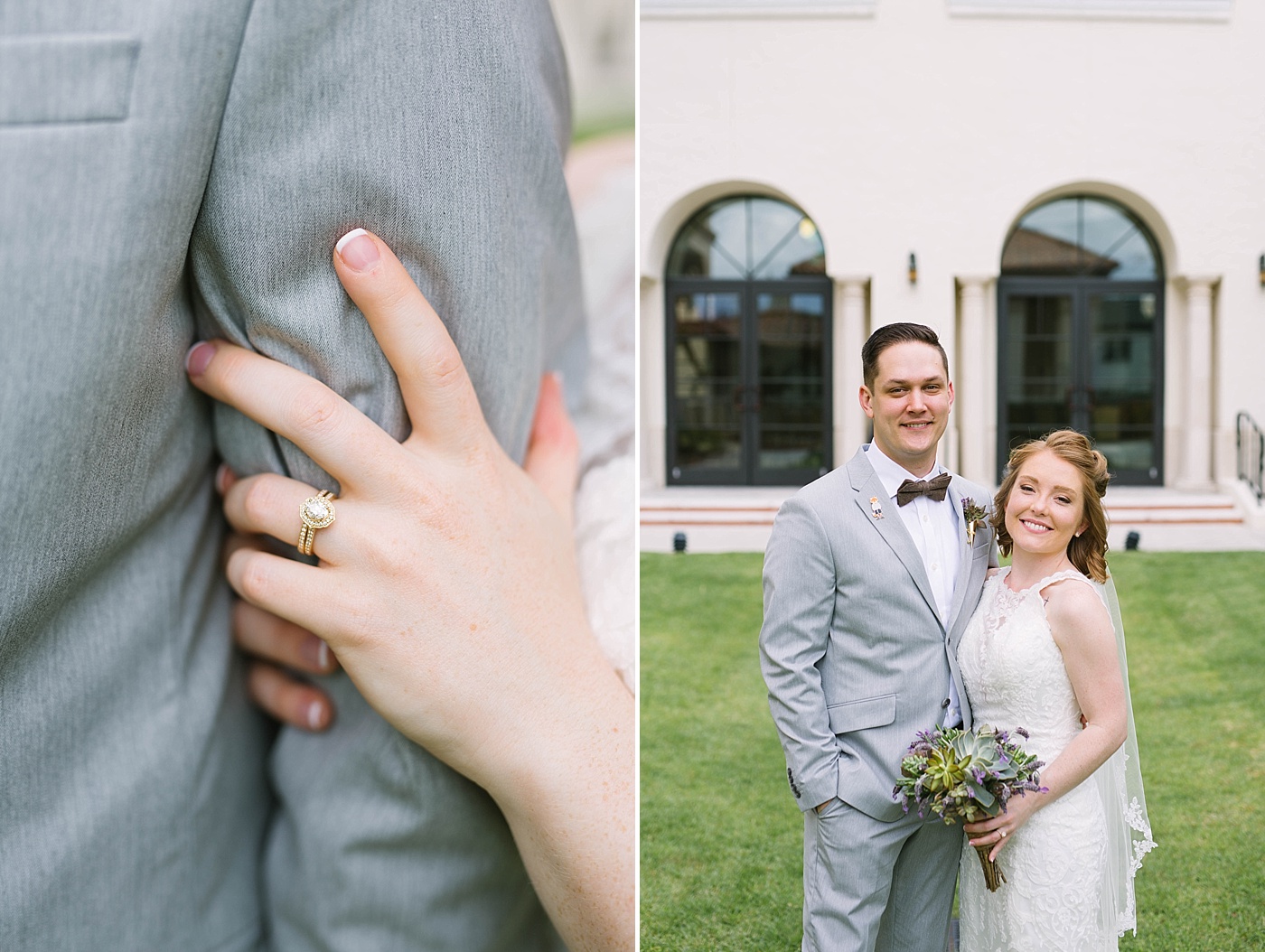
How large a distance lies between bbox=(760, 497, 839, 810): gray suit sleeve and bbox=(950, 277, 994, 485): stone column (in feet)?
3.39

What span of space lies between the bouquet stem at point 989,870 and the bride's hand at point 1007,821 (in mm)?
25

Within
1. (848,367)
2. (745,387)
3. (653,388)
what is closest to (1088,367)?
(848,367)

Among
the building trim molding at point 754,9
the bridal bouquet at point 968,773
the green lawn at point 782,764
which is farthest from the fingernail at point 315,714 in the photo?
the building trim molding at point 754,9

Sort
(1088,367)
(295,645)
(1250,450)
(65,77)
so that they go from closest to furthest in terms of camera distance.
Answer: (65,77) → (295,645) → (1250,450) → (1088,367)

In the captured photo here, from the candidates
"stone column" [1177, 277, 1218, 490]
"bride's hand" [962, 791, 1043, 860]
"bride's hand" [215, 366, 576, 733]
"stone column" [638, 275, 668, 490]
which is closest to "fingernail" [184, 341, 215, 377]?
"bride's hand" [215, 366, 576, 733]

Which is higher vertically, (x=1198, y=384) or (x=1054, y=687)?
(x=1198, y=384)

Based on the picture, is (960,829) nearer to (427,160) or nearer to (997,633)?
(997,633)

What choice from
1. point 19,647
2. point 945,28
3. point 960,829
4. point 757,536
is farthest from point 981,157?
point 19,647

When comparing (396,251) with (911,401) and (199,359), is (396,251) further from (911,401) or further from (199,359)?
(911,401)

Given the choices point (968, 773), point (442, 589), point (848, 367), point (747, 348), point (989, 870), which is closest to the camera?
point (442, 589)

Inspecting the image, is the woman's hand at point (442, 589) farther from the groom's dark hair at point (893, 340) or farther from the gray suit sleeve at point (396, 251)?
the groom's dark hair at point (893, 340)

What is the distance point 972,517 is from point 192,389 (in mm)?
1120

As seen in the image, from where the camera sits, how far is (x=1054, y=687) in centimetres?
128

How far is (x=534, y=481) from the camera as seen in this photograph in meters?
0.88
